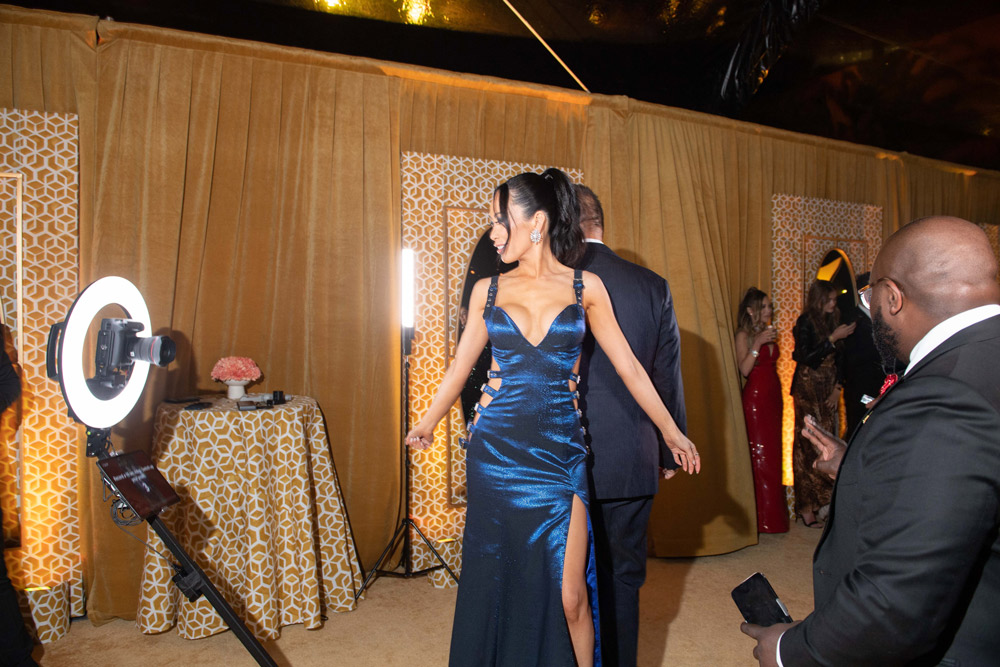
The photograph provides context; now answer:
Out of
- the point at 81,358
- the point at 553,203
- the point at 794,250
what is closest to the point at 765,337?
the point at 794,250

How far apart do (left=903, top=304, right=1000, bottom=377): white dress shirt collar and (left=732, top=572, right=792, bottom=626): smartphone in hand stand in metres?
0.50

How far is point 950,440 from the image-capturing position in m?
0.86

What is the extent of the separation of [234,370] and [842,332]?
3996mm

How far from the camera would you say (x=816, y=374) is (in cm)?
462

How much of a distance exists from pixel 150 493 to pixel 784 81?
522 centimetres

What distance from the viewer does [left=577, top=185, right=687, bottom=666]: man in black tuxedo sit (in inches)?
89.1

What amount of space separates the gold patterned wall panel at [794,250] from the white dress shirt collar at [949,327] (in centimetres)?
415

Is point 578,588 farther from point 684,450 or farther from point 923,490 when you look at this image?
point 923,490

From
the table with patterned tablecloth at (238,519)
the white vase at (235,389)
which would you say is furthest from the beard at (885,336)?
the white vase at (235,389)

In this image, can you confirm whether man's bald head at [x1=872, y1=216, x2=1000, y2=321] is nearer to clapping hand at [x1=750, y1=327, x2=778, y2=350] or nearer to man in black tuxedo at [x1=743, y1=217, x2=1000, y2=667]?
man in black tuxedo at [x1=743, y1=217, x2=1000, y2=667]

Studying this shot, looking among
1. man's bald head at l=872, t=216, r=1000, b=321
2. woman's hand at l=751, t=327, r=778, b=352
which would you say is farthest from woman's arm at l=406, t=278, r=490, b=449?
woman's hand at l=751, t=327, r=778, b=352

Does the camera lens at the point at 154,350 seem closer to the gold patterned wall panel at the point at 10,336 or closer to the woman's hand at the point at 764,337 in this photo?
the gold patterned wall panel at the point at 10,336

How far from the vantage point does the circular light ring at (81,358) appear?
168 centimetres

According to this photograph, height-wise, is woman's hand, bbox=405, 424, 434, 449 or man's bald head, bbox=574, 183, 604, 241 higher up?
man's bald head, bbox=574, 183, 604, 241
